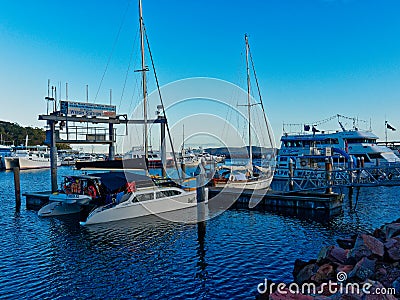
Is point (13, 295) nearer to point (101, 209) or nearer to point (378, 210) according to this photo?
point (101, 209)

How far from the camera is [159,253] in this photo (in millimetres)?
17484

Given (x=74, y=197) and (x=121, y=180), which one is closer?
(x=74, y=197)

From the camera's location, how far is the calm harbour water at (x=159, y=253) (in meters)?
13.4

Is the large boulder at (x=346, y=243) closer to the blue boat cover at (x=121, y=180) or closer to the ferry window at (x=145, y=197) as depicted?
the ferry window at (x=145, y=197)

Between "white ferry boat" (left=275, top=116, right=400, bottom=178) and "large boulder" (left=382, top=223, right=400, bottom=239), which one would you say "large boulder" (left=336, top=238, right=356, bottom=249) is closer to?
"large boulder" (left=382, top=223, right=400, bottom=239)

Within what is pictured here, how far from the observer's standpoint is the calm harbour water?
13.4 metres

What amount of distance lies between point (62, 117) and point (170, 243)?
58.0 ft

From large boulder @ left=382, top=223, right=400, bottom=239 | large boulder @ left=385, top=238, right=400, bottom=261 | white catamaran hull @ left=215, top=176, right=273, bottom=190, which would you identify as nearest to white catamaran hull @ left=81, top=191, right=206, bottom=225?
white catamaran hull @ left=215, top=176, right=273, bottom=190

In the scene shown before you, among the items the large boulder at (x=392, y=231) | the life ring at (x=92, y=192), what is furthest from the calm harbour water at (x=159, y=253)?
the large boulder at (x=392, y=231)

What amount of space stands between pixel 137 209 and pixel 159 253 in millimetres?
7724

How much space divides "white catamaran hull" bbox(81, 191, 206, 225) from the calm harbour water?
654 millimetres

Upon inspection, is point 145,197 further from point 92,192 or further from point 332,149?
point 332,149

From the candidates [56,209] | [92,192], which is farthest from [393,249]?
[56,209]

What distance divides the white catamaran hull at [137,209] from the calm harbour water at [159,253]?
65 cm
